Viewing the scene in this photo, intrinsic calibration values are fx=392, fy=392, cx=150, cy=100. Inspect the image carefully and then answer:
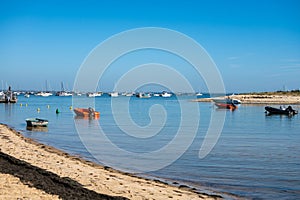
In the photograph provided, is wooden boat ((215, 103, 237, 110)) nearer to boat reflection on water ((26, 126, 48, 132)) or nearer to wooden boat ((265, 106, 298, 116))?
wooden boat ((265, 106, 298, 116))

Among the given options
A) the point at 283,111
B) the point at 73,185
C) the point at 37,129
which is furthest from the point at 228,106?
the point at 73,185

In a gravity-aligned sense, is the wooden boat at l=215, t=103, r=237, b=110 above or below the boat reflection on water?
above

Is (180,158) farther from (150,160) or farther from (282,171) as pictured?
(282,171)

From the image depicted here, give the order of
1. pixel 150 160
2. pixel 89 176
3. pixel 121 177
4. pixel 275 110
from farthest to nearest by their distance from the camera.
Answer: pixel 275 110 < pixel 150 160 < pixel 121 177 < pixel 89 176

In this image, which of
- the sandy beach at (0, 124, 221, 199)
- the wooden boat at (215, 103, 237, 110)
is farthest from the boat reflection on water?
the wooden boat at (215, 103, 237, 110)

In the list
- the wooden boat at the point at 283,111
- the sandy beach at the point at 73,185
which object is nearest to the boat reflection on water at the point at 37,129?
the sandy beach at the point at 73,185

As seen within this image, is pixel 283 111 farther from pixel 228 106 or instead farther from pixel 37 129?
pixel 37 129

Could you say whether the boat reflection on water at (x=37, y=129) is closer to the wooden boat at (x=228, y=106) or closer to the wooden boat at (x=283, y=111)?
the wooden boat at (x=283, y=111)

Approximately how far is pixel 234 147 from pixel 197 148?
2.71m

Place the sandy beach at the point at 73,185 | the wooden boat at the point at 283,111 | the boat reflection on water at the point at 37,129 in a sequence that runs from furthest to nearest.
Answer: the wooden boat at the point at 283,111 → the boat reflection on water at the point at 37,129 → the sandy beach at the point at 73,185

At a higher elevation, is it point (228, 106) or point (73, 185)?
point (228, 106)

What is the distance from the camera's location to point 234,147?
92.5 feet

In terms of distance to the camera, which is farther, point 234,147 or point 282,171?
point 234,147

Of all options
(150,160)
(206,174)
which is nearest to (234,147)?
(150,160)
